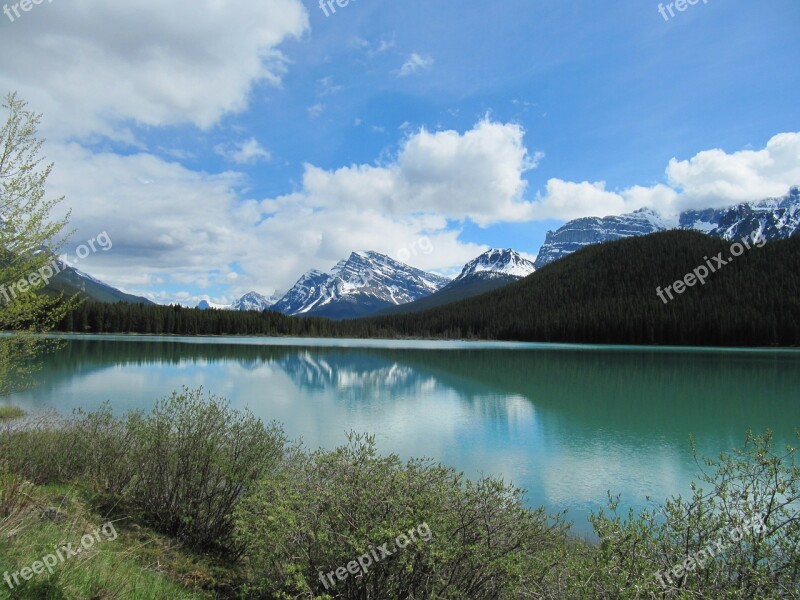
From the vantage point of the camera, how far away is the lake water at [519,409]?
63.5 ft

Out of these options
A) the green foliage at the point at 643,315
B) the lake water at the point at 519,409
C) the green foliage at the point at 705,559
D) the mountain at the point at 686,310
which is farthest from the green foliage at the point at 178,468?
the mountain at the point at 686,310

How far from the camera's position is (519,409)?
34406 mm

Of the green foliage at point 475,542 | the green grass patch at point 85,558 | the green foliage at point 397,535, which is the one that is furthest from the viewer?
the green foliage at point 397,535

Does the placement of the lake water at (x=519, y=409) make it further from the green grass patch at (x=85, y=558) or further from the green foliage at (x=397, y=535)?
the green grass patch at (x=85, y=558)

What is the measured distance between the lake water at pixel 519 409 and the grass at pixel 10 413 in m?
1.96

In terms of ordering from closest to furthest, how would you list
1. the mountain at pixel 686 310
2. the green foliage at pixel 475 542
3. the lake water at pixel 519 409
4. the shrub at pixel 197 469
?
1. the green foliage at pixel 475 542
2. the shrub at pixel 197 469
3. the lake water at pixel 519 409
4. the mountain at pixel 686 310

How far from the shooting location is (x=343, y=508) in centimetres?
682

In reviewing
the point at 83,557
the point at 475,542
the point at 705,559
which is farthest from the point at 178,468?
the point at 705,559

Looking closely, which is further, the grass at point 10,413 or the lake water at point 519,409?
the grass at point 10,413

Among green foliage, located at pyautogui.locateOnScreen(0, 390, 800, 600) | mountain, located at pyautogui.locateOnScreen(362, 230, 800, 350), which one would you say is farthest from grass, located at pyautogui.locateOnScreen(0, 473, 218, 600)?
mountain, located at pyautogui.locateOnScreen(362, 230, 800, 350)

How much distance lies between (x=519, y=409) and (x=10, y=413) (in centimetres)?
3036

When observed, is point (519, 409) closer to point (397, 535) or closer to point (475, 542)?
point (475, 542)

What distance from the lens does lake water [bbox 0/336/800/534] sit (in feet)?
63.5

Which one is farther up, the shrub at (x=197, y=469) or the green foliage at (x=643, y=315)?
the green foliage at (x=643, y=315)
